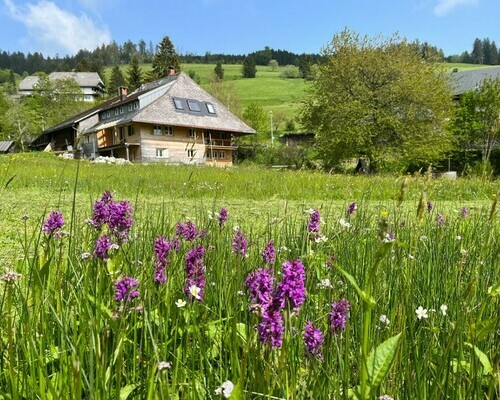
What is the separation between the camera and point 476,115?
3108cm

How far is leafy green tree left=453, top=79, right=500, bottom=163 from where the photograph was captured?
30.2m

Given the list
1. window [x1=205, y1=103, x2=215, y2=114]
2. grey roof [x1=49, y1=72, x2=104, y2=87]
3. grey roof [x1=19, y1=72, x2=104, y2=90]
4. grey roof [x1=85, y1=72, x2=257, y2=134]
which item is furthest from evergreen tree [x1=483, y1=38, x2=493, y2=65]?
window [x1=205, y1=103, x2=215, y2=114]

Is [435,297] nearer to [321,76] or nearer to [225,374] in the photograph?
[225,374]

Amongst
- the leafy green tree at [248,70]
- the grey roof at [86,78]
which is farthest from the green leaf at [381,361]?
the grey roof at [86,78]

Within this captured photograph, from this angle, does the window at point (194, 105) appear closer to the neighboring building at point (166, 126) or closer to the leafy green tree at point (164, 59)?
the neighboring building at point (166, 126)

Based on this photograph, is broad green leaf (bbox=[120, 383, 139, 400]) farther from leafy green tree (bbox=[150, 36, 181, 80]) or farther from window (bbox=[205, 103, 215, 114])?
leafy green tree (bbox=[150, 36, 181, 80])

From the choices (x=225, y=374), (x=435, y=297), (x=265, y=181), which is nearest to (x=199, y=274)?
(x=225, y=374)

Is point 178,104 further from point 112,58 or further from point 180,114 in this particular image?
point 112,58

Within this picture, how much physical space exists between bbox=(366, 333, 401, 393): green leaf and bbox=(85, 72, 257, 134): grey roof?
34.3m

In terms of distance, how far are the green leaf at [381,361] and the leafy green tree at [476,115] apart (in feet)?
107

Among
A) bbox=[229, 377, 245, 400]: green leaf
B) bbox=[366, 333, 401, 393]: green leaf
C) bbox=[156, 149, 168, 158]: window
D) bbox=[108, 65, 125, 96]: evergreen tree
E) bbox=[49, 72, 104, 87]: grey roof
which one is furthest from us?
bbox=[49, 72, 104, 87]: grey roof

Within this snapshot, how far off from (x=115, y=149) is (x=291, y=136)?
25127 mm

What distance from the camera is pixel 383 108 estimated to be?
27.6 meters

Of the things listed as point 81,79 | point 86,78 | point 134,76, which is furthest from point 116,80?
point 86,78
